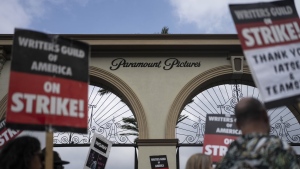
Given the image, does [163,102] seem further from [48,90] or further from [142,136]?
[48,90]

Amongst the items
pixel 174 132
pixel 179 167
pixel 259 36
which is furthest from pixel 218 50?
pixel 259 36

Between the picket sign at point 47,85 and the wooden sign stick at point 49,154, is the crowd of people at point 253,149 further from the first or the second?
the picket sign at point 47,85

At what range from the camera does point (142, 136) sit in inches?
504

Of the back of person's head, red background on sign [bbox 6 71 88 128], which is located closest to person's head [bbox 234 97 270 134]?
the back of person's head

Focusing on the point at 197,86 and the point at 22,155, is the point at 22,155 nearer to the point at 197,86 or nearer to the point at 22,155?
the point at 22,155

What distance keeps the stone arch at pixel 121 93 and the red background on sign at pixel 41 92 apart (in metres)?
9.02

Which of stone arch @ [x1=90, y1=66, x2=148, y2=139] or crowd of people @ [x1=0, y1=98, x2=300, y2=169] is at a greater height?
stone arch @ [x1=90, y1=66, x2=148, y2=139]

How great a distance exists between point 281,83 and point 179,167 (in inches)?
389

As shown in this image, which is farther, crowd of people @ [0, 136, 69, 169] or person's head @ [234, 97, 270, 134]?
crowd of people @ [0, 136, 69, 169]

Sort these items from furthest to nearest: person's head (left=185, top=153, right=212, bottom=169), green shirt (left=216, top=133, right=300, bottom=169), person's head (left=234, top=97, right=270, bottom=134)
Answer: person's head (left=185, top=153, right=212, bottom=169) < person's head (left=234, top=97, right=270, bottom=134) < green shirt (left=216, top=133, right=300, bottom=169)

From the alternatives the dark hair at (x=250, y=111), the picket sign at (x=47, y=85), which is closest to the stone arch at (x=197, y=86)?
the picket sign at (x=47, y=85)

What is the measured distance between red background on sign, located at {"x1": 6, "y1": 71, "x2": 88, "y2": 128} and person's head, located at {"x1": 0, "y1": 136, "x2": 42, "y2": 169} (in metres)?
0.33

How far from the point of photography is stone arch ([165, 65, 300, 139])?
42.3ft

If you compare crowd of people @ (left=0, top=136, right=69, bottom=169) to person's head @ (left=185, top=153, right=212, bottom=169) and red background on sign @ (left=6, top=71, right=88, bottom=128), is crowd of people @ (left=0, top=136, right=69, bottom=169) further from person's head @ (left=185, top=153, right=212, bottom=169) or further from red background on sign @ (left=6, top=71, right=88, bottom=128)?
person's head @ (left=185, top=153, right=212, bottom=169)
